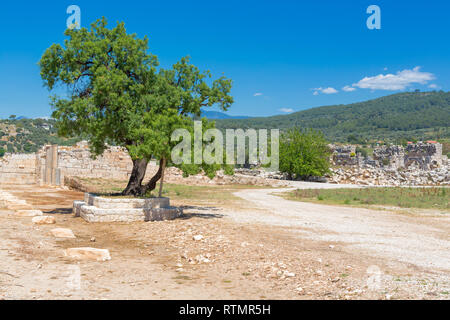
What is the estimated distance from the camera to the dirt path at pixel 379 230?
8547 millimetres

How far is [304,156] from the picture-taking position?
40.4m

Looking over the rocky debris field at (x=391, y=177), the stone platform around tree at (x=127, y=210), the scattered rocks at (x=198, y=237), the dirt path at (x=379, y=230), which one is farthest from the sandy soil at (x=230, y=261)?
the rocky debris field at (x=391, y=177)

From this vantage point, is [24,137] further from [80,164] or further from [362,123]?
[362,123]

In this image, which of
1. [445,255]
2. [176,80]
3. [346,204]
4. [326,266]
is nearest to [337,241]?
[445,255]

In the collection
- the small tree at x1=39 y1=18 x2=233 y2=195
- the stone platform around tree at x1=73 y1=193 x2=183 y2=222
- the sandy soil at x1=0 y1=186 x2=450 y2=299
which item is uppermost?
the small tree at x1=39 y1=18 x2=233 y2=195

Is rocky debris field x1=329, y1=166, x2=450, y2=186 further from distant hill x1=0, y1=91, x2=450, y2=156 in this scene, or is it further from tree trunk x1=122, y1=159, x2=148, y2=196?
tree trunk x1=122, y1=159, x2=148, y2=196

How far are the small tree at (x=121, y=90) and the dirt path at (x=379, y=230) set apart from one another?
4192mm

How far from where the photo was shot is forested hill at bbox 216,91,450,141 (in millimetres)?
102062

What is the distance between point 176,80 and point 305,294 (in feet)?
34.7

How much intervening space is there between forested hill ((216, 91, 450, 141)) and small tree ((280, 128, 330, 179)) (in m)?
54.2

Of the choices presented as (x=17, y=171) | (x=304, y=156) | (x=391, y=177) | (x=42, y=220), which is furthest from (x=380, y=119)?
(x=42, y=220)

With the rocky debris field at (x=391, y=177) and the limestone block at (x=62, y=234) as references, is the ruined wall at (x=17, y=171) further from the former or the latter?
the rocky debris field at (x=391, y=177)

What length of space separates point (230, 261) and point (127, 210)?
19.1 feet

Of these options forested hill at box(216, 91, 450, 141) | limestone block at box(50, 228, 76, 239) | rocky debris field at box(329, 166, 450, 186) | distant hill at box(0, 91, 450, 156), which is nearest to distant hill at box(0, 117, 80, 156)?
distant hill at box(0, 91, 450, 156)
